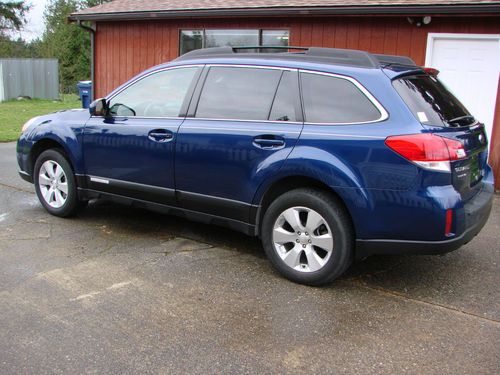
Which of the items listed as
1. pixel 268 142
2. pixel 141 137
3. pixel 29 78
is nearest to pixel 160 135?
pixel 141 137

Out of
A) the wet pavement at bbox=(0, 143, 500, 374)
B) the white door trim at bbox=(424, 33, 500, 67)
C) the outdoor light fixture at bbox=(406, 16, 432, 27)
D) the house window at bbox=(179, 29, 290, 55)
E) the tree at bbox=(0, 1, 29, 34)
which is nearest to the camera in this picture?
the wet pavement at bbox=(0, 143, 500, 374)

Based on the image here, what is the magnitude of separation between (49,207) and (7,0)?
38512 millimetres

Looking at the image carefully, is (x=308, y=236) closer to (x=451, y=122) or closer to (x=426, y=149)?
(x=426, y=149)

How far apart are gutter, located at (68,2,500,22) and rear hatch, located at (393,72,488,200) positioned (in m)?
3.69

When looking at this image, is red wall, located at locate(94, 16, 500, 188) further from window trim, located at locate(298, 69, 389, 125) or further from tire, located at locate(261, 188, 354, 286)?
tire, located at locate(261, 188, 354, 286)

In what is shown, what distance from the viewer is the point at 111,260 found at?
15.2 feet

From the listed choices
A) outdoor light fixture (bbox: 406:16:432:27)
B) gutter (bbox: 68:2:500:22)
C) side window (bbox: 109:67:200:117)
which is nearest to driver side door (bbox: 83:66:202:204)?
side window (bbox: 109:67:200:117)

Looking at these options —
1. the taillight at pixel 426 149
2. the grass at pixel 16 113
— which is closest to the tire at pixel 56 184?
the taillight at pixel 426 149

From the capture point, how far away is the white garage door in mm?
7656

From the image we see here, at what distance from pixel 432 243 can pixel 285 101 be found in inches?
61.5

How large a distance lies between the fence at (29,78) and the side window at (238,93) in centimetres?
2182

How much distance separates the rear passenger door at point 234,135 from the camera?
165 inches

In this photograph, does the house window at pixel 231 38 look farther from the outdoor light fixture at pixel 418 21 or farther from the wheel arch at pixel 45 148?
the wheel arch at pixel 45 148

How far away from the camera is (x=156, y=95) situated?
198 inches
